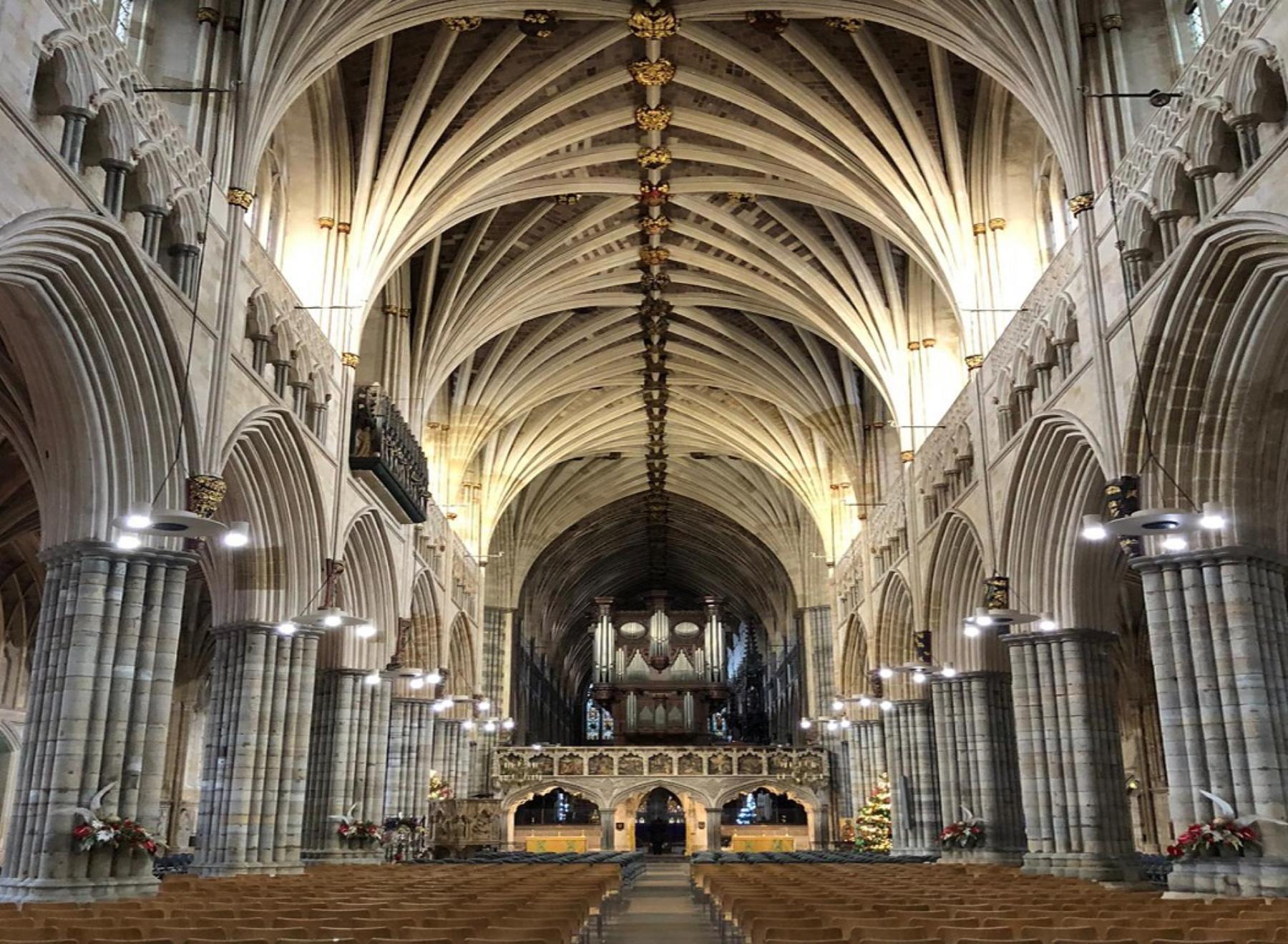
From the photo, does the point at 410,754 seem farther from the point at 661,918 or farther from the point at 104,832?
the point at 104,832

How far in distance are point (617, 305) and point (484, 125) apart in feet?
36.5

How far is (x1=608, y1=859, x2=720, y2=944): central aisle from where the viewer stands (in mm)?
14336

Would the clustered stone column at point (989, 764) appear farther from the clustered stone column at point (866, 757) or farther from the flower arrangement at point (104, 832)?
the flower arrangement at point (104, 832)

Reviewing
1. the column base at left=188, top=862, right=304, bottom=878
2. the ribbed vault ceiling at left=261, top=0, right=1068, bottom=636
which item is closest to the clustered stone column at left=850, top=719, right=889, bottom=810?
the ribbed vault ceiling at left=261, top=0, right=1068, bottom=636

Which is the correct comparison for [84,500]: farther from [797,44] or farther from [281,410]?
[797,44]

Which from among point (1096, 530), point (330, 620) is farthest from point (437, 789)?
point (1096, 530)

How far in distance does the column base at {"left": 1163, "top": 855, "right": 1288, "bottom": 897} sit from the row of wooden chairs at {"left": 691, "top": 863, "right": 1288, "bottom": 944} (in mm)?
1112

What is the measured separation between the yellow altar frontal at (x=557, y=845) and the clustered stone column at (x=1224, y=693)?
2969 cm

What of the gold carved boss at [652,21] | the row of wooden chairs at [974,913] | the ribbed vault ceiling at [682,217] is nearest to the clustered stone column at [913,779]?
the ribbed vault ceiling at [682,217]

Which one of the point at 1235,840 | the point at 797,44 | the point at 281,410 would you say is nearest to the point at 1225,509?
the point at 1235,840

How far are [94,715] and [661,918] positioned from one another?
8835mm

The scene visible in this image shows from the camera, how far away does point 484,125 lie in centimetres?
2223

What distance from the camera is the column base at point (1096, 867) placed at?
58.1ft

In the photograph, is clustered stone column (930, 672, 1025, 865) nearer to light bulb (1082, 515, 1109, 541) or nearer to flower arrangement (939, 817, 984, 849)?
flower arrangement (939, 817, 984, 849)
